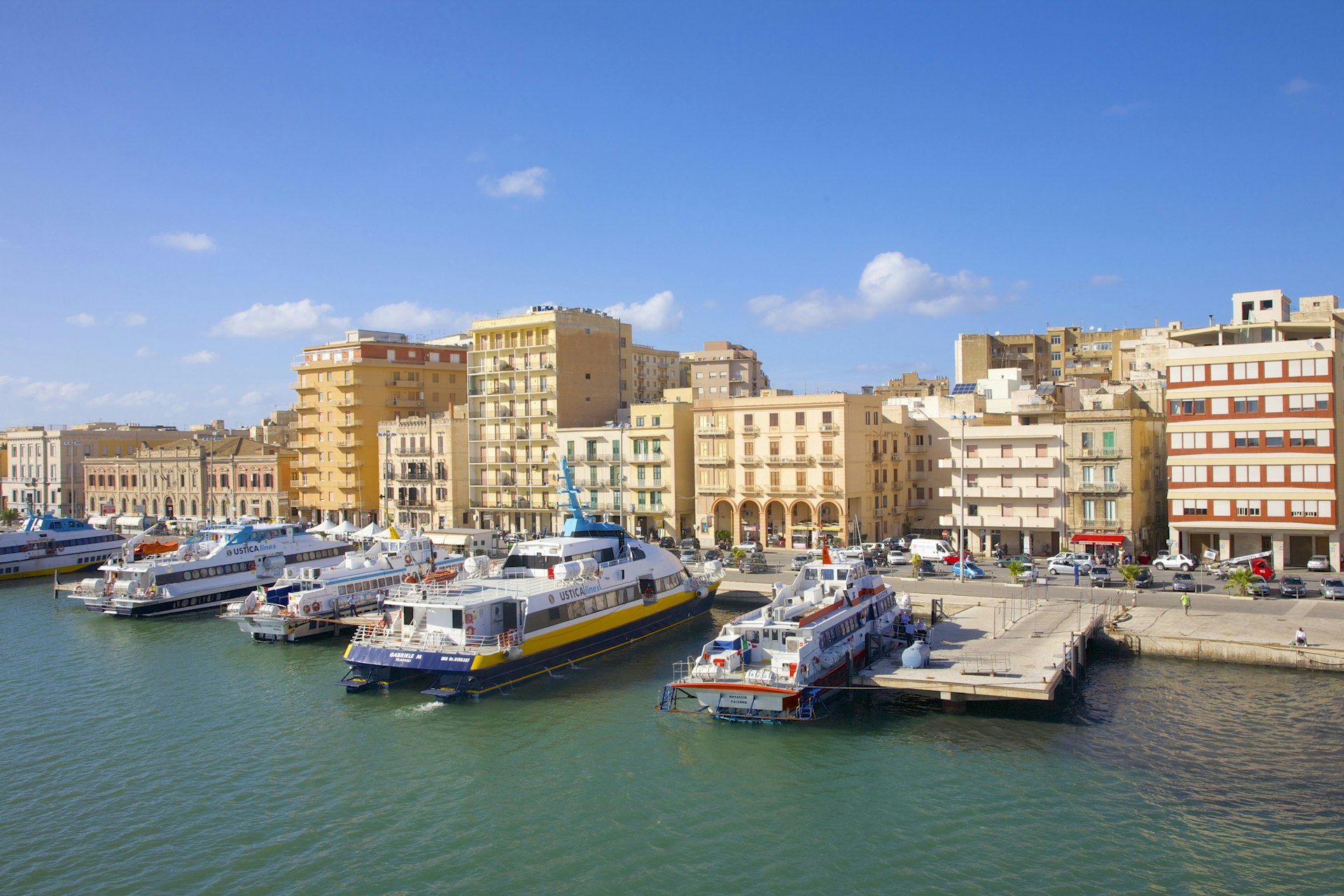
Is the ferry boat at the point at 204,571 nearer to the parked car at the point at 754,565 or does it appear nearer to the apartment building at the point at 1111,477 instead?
the parked car at the point at 754,565

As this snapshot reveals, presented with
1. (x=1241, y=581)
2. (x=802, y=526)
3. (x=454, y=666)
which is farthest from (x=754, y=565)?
(x=454, y=666)

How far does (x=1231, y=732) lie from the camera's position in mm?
30438

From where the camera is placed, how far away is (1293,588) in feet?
153

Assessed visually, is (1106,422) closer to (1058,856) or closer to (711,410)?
(711,410)

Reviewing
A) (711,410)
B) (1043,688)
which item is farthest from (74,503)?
(1043,688)

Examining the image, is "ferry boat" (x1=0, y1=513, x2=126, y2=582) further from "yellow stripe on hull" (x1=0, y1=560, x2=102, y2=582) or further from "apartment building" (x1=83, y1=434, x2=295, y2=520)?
"apartment building" (x1=83, y1=434, x2=295, y2=520)

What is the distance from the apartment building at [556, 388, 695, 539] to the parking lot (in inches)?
500

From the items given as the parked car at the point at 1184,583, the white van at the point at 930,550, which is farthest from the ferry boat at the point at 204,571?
the parked car at the point at 1184,583

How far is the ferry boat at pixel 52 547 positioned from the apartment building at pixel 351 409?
20506 mm

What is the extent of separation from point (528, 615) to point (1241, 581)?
1355 inches

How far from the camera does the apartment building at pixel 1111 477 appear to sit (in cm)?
5972

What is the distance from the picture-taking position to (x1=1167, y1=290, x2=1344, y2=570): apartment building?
52.6 metres

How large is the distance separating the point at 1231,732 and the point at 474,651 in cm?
2645

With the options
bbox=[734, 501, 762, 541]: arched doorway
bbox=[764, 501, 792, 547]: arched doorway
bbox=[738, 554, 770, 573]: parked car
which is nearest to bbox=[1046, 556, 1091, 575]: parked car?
bbox=[738, 554, 770, 573]: parked car
